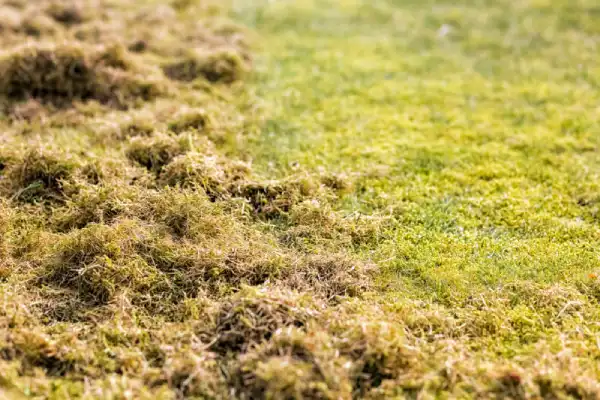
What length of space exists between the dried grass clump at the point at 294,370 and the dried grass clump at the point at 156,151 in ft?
8.68

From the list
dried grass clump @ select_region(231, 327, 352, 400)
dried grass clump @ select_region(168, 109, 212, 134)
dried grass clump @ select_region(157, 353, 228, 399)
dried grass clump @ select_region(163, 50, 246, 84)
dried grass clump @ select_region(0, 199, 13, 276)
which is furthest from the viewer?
dried grass clump @ select_region(163, 50, 246, 84)

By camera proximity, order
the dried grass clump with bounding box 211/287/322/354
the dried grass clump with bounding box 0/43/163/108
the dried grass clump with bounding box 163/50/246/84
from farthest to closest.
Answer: the dried grass clump with bounding box 163/50/246/84
the dried grass clump with bounding box 0/43/163/108
the dried grass clump with bounding box 211/287/322/354

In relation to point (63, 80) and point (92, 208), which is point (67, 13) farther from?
point (92, 208)

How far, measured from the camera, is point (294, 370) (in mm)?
3656

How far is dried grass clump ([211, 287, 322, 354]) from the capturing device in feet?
13.2

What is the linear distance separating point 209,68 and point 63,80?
5.97 ft

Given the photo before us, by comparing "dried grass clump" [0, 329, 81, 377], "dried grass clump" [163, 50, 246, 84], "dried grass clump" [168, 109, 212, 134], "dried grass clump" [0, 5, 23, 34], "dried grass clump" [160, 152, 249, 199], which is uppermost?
"dried grass clump" [0, 5, 23, 34]

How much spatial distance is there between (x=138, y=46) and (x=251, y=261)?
5.37m

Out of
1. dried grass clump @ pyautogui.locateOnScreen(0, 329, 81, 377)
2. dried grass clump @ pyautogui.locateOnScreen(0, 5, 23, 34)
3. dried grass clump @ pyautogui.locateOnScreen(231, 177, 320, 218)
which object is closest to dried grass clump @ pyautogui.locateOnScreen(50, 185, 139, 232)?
dried grass clump @ pyautogui.locateOnScreen(231, 177, 320, 218)

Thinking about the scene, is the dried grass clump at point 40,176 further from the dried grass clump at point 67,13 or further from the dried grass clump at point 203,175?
the dried grass clump at point 67,13

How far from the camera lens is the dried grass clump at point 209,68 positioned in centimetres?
819

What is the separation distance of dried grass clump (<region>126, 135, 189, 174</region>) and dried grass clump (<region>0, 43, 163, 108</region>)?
148cm

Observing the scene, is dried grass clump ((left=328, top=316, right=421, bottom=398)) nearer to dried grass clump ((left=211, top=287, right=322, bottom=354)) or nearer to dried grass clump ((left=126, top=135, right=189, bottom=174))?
dried grass clump ((left=211, top=287, right=322, bottom=354))

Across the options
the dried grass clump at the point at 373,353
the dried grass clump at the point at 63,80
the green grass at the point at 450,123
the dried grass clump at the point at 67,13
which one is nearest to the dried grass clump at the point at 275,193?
the green grass at the point at 450,123
